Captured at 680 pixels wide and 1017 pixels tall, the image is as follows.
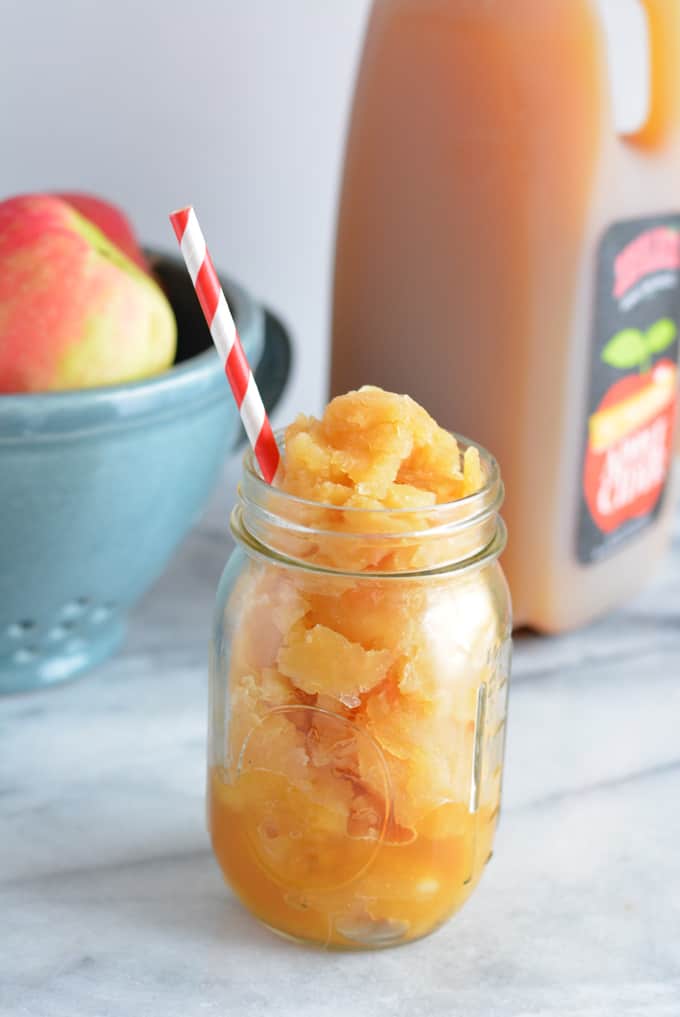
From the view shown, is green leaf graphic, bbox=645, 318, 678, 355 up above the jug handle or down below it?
below

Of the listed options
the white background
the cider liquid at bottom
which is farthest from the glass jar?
the white background

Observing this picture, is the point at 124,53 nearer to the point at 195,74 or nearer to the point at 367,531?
the point at 195,74

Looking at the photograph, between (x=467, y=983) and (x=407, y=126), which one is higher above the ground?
(x=407, y=126)

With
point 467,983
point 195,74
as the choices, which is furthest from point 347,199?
point 467,983

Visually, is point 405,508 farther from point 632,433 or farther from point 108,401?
point 632,433

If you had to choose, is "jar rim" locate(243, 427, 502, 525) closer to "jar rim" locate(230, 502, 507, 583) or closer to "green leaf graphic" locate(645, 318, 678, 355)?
"jar rim" locate(230, 502, 507, 583)

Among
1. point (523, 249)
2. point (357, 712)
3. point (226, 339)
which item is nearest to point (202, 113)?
point (523, 249)
